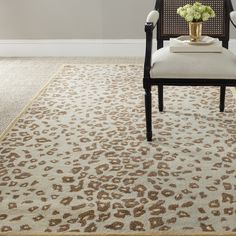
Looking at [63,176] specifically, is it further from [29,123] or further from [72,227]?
[29,123]

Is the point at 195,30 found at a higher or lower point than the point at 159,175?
higher

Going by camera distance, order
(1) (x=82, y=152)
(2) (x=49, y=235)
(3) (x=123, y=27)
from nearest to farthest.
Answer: (2) (x=49, y=235) → (1) (x=82, y=152) → (3) (x=123, y=27)

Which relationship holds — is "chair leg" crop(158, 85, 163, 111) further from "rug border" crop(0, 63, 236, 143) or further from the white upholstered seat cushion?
"rug border" crop(0, 63, 236, 143)

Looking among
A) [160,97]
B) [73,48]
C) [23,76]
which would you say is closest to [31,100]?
[23,76]

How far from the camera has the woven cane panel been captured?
2.92 m

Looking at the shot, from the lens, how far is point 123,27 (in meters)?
4.48

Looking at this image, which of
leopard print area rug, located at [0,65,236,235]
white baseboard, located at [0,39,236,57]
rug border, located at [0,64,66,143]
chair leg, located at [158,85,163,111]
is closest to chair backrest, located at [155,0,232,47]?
chair leg, located at [158,85,163,111]

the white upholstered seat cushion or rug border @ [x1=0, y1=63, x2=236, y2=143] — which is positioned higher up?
the white upholstered seat cushion

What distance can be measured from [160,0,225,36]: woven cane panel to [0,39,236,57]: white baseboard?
153cm

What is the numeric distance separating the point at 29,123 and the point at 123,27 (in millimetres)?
2032

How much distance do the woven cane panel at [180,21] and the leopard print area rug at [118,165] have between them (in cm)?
47

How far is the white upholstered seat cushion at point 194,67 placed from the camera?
229 centimetres

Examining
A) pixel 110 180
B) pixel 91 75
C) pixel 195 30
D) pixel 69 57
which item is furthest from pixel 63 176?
pixel 69 57

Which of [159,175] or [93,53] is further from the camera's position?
[93,53]
